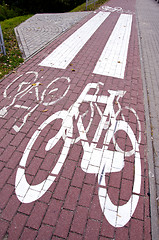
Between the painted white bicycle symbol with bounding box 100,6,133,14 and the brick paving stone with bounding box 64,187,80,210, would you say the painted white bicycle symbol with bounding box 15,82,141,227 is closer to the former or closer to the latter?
the brick paving stone with bounding box 64,187,80,210

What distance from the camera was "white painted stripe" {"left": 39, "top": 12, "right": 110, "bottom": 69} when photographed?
703 cm

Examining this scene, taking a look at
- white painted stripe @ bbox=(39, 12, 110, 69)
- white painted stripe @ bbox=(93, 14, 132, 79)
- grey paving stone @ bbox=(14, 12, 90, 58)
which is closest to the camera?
white painted stripe @ bbox=(93, 14, 132, 79)

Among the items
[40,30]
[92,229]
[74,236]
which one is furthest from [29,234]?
[40,30]

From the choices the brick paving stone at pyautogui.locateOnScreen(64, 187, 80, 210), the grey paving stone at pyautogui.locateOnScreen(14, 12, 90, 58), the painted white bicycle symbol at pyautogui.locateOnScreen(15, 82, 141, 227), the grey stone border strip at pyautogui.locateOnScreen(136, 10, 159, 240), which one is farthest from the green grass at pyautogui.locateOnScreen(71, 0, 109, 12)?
the brick paving stone at pyautogui.locateOnScreen(64, 187, 80, 210)

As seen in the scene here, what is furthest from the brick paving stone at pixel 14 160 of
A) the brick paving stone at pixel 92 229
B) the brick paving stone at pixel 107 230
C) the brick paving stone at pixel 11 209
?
the brick paving stone at pixel 107 230

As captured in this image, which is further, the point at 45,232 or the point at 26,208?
the point at 26,208

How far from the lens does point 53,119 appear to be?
4.55 meters

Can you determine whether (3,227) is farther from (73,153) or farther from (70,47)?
(70,47)

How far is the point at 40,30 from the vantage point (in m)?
10.3

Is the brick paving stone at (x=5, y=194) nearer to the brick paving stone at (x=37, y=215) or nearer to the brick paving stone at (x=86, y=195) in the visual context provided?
the brick paving stone at (x=37, y=215)

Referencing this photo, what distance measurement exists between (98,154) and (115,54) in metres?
Answer: 5.69

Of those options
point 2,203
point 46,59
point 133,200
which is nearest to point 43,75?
point 46,59

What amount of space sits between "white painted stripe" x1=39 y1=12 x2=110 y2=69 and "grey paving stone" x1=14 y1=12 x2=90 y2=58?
0.81 metres

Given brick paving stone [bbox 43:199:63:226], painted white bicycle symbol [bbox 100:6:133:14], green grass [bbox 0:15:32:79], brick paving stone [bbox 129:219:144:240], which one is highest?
painted white bicycle symbol [bbox 100:6:133:14]
